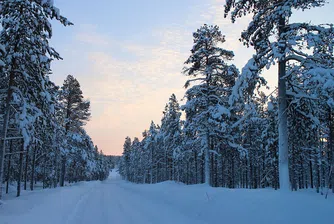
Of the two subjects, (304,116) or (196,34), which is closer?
(304,116)

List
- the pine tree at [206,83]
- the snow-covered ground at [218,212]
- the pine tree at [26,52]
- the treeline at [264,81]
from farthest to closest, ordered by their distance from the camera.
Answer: the pine tree at [206,83], the pine tree at [26,52], the treeline at [264,81], the snow-covered ground at [218,212]

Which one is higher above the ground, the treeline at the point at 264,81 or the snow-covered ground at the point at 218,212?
the treeline at the point at 264,81

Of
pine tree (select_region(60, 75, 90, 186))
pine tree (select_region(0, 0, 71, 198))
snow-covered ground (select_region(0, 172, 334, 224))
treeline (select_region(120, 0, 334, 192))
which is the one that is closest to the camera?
snow-covered ground (select_region(0, 172, 334, 224))

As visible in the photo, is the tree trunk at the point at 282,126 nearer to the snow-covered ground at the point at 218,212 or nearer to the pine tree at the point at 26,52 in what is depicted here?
the snow-covered ground at the point at 218,212

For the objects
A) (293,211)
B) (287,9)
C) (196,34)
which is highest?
(196,34)

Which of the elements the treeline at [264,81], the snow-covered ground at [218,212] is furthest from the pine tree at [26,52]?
the treeline at [264,81]

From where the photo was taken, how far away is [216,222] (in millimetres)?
8875

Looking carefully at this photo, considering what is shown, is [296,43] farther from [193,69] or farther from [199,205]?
[193,69]

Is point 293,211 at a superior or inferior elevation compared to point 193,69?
inferior

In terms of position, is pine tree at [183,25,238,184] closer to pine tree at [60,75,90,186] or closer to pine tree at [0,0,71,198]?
pine tree at [0,0,71,198]

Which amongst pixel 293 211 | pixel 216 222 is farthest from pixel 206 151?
pixel 293 211

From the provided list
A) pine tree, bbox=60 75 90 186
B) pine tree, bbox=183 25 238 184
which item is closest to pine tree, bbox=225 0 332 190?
pine tree, bbox=183 25 238 184

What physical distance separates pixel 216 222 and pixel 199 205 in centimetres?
230

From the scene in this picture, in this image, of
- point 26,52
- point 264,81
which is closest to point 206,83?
point 264,81
